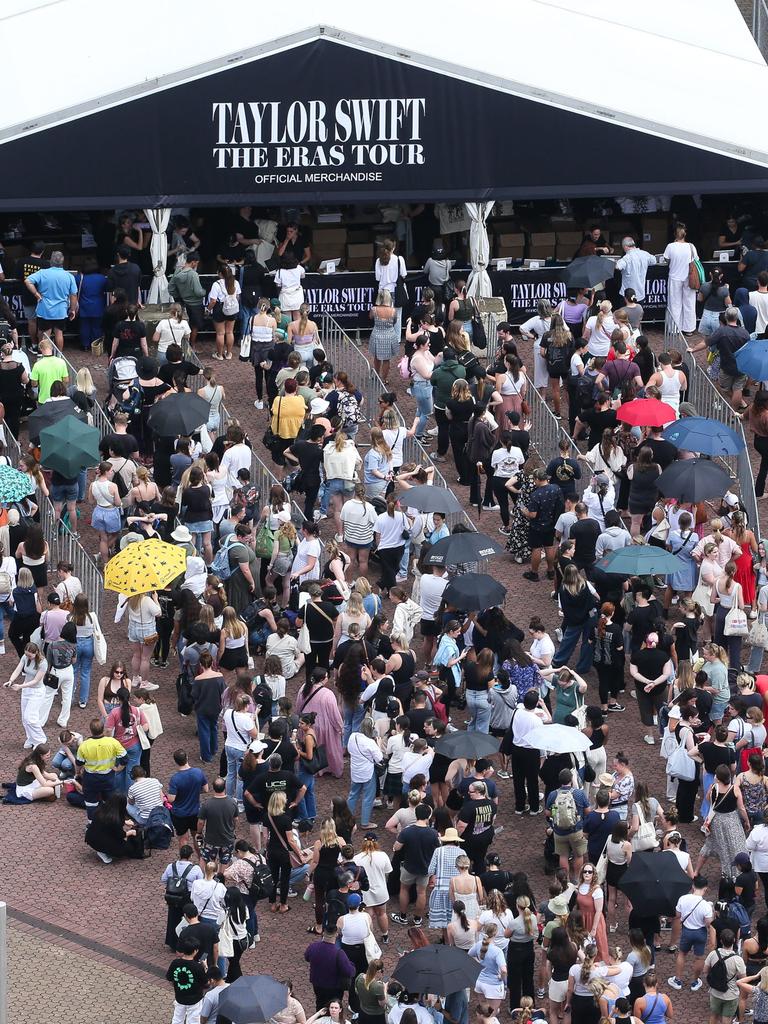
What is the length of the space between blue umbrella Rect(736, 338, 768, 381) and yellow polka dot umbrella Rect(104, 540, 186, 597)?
8.48m

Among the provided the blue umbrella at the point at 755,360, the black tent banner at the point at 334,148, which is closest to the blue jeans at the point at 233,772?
the blue umbrella at the point at 755,360

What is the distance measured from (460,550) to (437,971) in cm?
680

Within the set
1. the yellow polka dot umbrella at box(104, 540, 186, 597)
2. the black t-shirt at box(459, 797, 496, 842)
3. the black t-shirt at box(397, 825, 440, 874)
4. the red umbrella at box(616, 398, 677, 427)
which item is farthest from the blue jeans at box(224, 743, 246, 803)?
the red umbrella at box(616, 398, 677, 427)

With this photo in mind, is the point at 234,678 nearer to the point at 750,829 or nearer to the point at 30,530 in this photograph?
the point at 30,530

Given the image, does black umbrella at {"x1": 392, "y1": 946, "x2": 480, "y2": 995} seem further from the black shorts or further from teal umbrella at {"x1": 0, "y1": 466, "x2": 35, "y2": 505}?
teal umbrella at {"x1": 0, "y1": 466, "x2": 35, "y2": 505}

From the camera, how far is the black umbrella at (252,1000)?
19.9 metres

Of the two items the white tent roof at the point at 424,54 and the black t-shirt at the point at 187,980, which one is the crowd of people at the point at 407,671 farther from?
the white tent roof at the point at 424,54

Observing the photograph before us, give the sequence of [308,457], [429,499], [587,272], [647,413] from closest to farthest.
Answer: [429,499] < [308,457] < [647,413] < [587,272]

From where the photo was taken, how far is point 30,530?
26.7m

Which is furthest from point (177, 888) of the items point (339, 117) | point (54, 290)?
point (339, 117)

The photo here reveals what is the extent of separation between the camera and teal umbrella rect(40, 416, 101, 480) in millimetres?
27781

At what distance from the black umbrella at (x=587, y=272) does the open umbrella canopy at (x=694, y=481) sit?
17.4 ft

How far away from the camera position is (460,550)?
85.7ft

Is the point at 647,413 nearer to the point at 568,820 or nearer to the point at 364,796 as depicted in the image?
the point at 364,796
